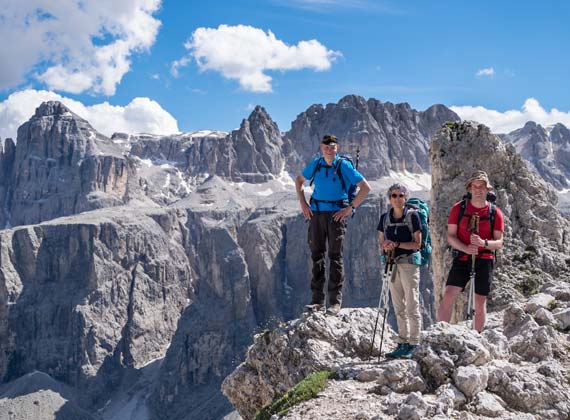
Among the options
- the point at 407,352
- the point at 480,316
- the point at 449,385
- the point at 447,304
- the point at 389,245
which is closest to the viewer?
the point at 449,385

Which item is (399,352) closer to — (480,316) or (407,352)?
(407,352)

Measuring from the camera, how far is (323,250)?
1222 cm

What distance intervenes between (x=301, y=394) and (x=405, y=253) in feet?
10.6

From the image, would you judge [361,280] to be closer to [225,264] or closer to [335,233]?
[225,264]

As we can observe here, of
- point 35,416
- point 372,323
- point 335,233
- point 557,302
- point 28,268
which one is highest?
point 335,233

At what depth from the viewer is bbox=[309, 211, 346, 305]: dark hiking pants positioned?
38.7ft

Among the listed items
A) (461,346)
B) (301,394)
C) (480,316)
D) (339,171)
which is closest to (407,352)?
(480,316)

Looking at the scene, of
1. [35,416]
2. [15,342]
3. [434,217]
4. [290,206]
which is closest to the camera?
[434,217]

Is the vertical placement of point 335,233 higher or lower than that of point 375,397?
higher

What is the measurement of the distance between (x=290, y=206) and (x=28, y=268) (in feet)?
241

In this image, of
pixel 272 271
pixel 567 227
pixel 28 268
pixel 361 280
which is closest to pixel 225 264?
pixel 272 271

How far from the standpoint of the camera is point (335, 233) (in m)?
11.7

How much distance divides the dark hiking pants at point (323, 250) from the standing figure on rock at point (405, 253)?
63.7 inches

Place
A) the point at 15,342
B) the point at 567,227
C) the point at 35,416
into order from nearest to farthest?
the point at 567,227 < the point at 35,416 < the point at 15,342
